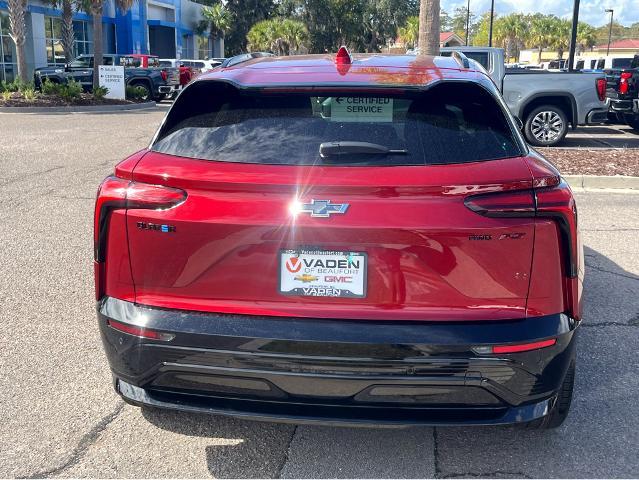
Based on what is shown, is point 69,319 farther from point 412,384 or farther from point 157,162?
point 412,384

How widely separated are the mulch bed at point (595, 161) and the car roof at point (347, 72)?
7.23 metres

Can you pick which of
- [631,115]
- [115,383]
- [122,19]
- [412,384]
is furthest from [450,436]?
[122,19]

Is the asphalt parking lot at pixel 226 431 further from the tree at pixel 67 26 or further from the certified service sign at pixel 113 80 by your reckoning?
the tree at pixel 67 26

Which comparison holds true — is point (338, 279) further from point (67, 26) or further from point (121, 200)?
point (67, 26)

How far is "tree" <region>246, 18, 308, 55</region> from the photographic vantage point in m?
52.5

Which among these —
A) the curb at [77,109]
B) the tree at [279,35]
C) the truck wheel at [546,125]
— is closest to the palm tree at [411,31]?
the tree at [279,35]

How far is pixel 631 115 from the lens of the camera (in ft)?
50.1

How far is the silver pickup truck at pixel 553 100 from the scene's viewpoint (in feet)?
44.1

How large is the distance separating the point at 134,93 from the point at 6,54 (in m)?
11.8

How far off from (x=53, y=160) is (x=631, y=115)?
12.3 meters

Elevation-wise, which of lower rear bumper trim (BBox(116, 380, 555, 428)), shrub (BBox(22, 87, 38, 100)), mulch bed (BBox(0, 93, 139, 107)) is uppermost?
shrub (BBox(22, 87, 38, 100))

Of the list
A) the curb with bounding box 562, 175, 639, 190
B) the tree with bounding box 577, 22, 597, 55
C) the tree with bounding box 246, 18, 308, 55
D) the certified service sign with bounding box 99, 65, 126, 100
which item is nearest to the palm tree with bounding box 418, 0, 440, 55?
the curb with bounding box 562, 175, 639, 190

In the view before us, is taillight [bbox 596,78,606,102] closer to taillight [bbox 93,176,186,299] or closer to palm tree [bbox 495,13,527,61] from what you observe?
taillight [bbox 93,176,186,299]

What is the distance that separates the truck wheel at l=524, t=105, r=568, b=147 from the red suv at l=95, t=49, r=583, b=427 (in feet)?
37.4
